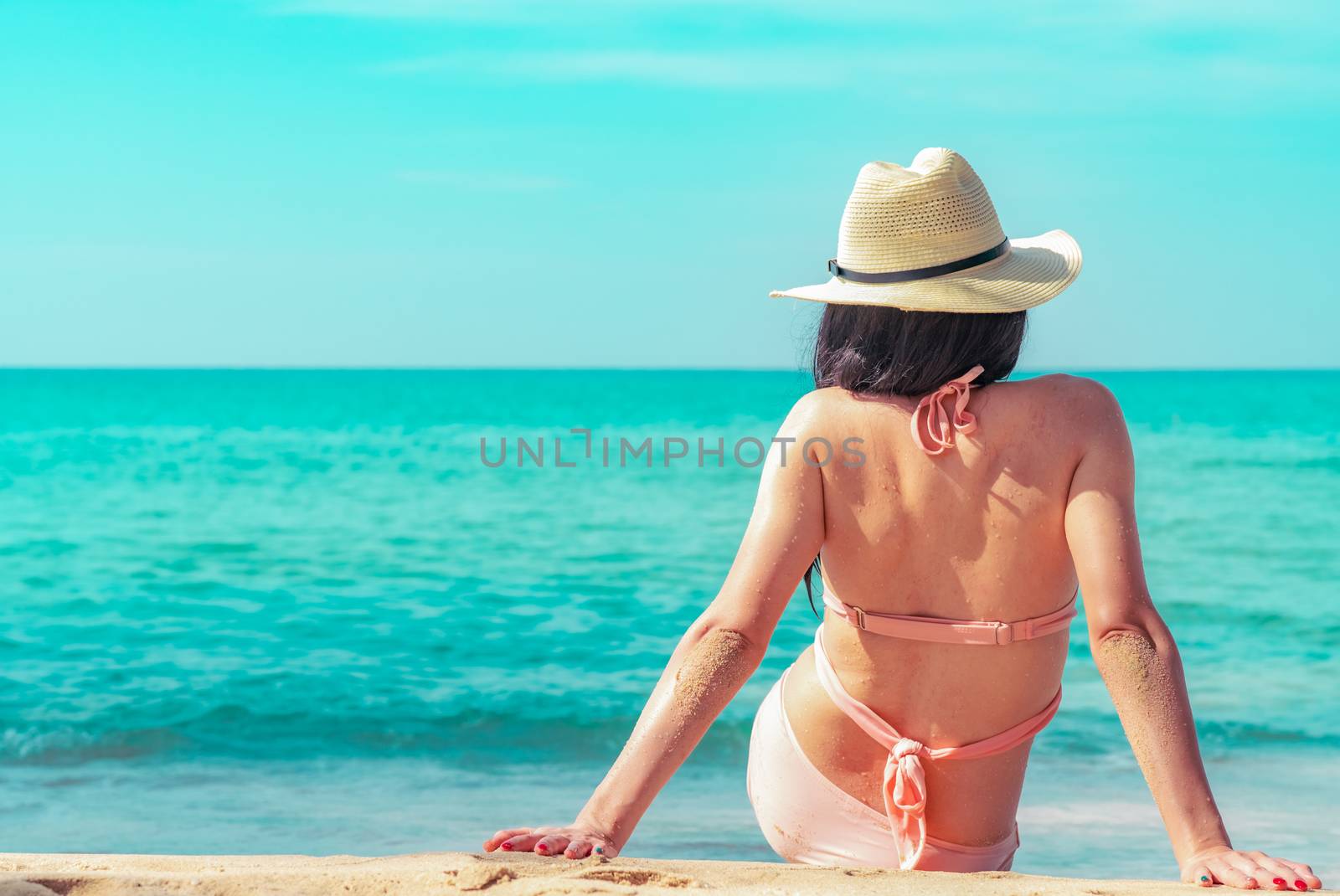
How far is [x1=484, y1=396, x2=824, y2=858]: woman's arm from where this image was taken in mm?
1756

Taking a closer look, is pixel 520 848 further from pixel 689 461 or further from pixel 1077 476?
pixel 689 461

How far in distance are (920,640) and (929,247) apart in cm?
60

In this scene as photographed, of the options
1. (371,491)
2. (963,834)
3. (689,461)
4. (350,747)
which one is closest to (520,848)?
(963,834)

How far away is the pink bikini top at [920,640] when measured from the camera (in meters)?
1.81

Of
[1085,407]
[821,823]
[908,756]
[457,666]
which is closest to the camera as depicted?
[1085,407]

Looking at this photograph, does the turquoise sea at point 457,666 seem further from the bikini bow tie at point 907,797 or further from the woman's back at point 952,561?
the bikini bow tie at point 907,797

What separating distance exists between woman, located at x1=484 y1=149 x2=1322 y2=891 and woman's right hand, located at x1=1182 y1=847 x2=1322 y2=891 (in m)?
0.03

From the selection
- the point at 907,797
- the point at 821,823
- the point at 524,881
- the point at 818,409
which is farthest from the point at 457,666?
the point at 524,881

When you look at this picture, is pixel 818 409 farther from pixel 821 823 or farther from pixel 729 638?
pixel 821 823

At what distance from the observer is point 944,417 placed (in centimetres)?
180

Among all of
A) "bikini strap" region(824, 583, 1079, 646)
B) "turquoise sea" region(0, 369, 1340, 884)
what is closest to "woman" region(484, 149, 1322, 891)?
"bikini strap" region(824, 583, 1079, 646)

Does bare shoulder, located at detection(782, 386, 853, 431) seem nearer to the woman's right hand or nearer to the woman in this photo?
the woman

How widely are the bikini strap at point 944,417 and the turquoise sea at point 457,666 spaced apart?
13.6 inches

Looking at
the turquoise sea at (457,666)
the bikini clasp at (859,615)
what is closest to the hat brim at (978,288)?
the turquoise sea at (457,666)
